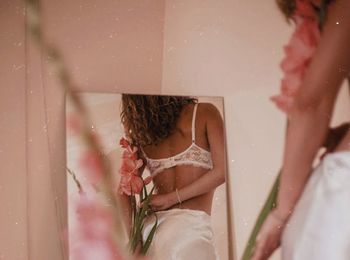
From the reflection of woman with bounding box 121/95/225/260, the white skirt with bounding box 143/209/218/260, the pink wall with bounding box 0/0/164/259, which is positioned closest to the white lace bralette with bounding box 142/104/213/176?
the reflection of woman with bounding box 121/95/225/260

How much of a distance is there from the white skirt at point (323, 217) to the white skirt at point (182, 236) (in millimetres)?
223

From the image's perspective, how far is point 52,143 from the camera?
125cm

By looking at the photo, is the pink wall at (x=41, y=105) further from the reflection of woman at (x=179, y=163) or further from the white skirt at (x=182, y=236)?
the white skirt at (x=182, y=236)

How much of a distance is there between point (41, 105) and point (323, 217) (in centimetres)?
77

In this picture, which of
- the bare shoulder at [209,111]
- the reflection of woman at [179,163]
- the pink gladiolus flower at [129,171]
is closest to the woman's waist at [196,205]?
the reflection of woman at [179,163]

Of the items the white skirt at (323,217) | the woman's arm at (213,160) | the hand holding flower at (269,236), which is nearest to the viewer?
the white skirt at (323,217)

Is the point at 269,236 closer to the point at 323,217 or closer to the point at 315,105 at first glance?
the point at 323,217

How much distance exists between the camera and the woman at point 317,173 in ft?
3.77

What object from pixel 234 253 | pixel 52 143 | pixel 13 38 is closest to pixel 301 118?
pixel 234 253

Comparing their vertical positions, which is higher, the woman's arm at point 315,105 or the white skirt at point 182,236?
the woman's arm at point 315,105

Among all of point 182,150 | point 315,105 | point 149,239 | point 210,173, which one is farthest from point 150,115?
point 315,105

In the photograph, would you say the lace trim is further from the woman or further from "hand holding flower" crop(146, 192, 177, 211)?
the woman

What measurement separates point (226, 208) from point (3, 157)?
0.62 meters

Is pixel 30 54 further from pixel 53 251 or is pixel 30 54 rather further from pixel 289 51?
pixel 289 51
